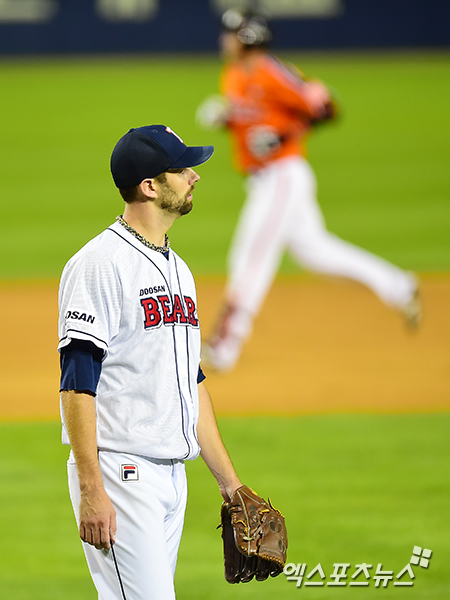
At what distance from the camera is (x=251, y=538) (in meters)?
3.12

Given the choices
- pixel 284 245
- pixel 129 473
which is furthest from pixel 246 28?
pixel 129 473

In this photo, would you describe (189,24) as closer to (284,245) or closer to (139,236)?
(284,245)

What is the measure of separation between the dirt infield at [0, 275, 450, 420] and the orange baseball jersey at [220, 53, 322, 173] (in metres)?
1.74

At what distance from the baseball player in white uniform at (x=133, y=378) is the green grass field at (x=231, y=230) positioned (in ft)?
4.91

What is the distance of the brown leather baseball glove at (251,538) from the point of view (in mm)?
3121

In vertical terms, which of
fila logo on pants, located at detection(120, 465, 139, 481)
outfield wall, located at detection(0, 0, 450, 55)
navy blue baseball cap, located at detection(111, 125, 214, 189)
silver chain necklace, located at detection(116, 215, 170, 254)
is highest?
outfield wall, located at detection(0, 0, 450, 55)

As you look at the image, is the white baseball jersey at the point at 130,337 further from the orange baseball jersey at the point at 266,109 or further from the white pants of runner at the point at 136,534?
the orange baseball jersey at the point at 266,109

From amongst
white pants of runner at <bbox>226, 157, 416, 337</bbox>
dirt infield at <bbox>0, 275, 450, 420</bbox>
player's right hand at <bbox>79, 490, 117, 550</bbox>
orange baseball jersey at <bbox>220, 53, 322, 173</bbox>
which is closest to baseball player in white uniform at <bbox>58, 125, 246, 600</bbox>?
player's right hand at <bbox>79, 490, 117, 550</bbox>

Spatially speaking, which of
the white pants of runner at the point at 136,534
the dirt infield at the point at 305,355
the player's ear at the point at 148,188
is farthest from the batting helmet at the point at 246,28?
the white pants of runner at the point at 136,534

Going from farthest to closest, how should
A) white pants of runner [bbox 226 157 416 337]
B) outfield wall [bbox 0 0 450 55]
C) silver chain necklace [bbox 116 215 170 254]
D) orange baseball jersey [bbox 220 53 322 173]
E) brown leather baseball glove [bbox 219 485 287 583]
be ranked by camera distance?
outfield wall [bbox 0 0 450 55] → orange baseball jersey [bbox 220 53 322 173] → white pants of runner [bbox 226 157 416 337] → brown leather baseball glove [bbox 219 485 287 583] → silver chain necklace [bbox 116 215 170 254]

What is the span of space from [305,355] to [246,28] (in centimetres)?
277

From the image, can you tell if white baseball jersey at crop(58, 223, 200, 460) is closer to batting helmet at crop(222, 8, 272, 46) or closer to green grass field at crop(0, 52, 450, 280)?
batting helmet at crop(222, 8, 272, 46)

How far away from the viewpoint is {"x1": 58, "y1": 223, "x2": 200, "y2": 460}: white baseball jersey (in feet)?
9.24

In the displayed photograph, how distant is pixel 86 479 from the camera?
2.75 meters
